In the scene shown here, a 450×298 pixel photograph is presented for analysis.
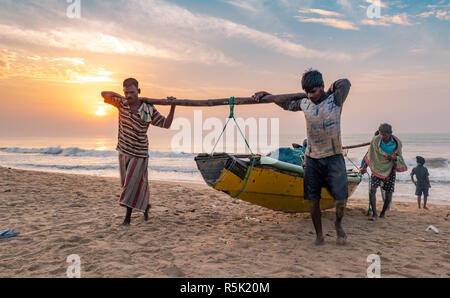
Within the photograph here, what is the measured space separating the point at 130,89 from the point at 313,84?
2744mm

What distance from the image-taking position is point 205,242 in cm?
405

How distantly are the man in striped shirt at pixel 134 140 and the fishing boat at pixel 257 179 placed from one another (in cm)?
89

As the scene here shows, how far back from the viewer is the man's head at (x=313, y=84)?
3657 millimetres

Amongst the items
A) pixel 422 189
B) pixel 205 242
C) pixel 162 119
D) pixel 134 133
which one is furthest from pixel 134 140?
pixel 422 189

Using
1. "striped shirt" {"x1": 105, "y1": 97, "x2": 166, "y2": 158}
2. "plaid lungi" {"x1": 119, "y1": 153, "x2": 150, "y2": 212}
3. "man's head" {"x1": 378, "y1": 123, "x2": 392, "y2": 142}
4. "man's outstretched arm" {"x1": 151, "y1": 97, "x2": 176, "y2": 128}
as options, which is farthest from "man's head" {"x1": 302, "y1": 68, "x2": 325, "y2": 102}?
"man's head" {"x1": 378, "y1": 123, "x2": 392, "y2": 142}

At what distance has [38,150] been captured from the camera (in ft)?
111

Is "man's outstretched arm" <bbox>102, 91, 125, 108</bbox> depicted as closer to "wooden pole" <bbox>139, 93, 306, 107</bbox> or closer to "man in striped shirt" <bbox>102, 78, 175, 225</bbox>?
"man in striped shirt" <bbox>102, 78, 175, 225</bbox>

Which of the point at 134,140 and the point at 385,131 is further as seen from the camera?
the point at 385,131

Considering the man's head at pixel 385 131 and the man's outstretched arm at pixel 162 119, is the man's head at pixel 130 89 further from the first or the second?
the man's head at pixel 385 131

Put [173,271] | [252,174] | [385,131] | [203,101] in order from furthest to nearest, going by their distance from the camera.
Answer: [385,131] → [203,101] → [252,174] → [173,271]

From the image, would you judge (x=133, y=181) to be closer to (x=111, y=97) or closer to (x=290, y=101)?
(x=111, y=97)

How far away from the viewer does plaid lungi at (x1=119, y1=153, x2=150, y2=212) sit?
182 inches
